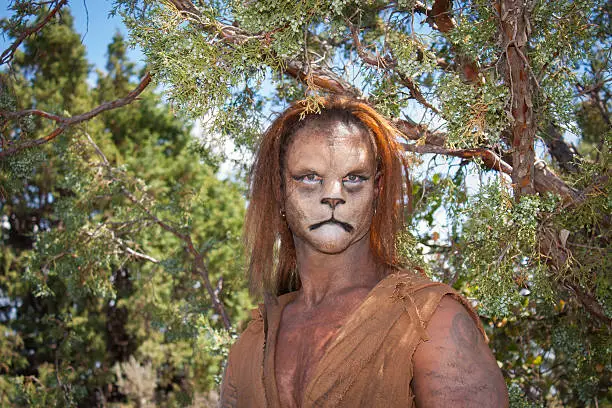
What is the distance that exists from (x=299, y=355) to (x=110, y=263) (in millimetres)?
5197

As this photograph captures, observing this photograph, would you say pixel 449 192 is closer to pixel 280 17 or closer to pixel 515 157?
pixel 515 157

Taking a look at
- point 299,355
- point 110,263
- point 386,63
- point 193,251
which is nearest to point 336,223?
point 299,355

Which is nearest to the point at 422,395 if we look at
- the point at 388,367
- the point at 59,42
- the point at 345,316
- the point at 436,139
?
the point at 388,367

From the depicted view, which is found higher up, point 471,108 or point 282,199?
point 471,108

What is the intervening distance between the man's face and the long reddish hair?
0.27 feet

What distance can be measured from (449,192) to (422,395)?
2.09 meters

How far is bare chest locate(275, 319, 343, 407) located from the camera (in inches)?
78.5

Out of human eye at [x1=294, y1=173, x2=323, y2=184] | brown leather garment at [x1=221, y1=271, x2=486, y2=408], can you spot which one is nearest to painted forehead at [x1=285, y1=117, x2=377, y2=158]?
human eye at [x1=294, y1=173, x2=323, y2=184]

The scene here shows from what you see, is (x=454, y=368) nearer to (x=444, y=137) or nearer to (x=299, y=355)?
(x=299, y=355)

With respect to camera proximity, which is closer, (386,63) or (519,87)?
(519,87)

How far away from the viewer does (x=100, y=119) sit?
33.0ft

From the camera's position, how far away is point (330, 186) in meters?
2.09

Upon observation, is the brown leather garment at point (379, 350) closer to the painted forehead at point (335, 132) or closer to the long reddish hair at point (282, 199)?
the long reddish hair at point (282, 199)

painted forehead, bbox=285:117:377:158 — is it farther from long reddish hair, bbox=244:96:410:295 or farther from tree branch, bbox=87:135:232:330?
tree branch, bbox=87:135:232:330
